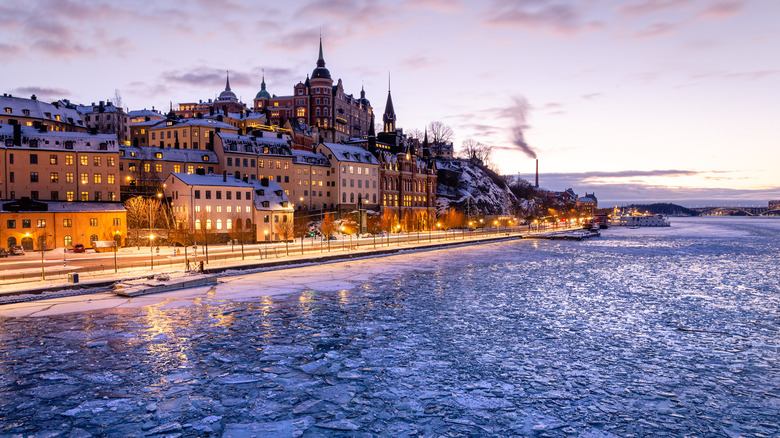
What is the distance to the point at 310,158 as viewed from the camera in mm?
88688

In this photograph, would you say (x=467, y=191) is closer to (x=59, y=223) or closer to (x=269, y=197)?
(x=269, y=197)

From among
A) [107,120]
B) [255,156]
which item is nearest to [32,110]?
[107,120]

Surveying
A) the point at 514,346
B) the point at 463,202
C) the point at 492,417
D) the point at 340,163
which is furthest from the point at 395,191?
the point at 492,417

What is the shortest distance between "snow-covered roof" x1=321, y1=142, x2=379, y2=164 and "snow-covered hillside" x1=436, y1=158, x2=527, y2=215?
31492 mm

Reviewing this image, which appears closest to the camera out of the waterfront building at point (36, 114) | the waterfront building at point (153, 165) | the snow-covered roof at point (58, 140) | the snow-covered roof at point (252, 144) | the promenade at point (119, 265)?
the promenade at point (119, 265)

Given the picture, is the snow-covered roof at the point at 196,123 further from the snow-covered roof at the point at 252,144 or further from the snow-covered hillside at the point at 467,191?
the snow-covered hillside at the point at 467,191

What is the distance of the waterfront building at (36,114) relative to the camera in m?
81.8

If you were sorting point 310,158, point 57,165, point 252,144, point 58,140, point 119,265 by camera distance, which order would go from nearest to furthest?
point 119,265
point 57,165
point 58,140
point 252,144
point 310,158

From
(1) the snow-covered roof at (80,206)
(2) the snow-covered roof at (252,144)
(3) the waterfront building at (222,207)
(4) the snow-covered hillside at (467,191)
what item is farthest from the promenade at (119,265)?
(4) the snow-covered hillside at (467,191)

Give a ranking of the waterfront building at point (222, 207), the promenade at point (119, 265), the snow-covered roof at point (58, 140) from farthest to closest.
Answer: the waterfront building at point (222, 207), the snow-covered roof at point (58, 140), the promenade at point (119, 265)

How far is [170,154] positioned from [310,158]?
23.7 metres

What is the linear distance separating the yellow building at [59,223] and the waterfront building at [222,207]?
25.2 feet

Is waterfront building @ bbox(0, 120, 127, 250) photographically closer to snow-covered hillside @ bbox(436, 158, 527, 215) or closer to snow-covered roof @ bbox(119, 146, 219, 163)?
snow-covered roof @ bbox(119, 146, 219, 163)

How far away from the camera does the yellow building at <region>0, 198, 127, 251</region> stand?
51.5 m
